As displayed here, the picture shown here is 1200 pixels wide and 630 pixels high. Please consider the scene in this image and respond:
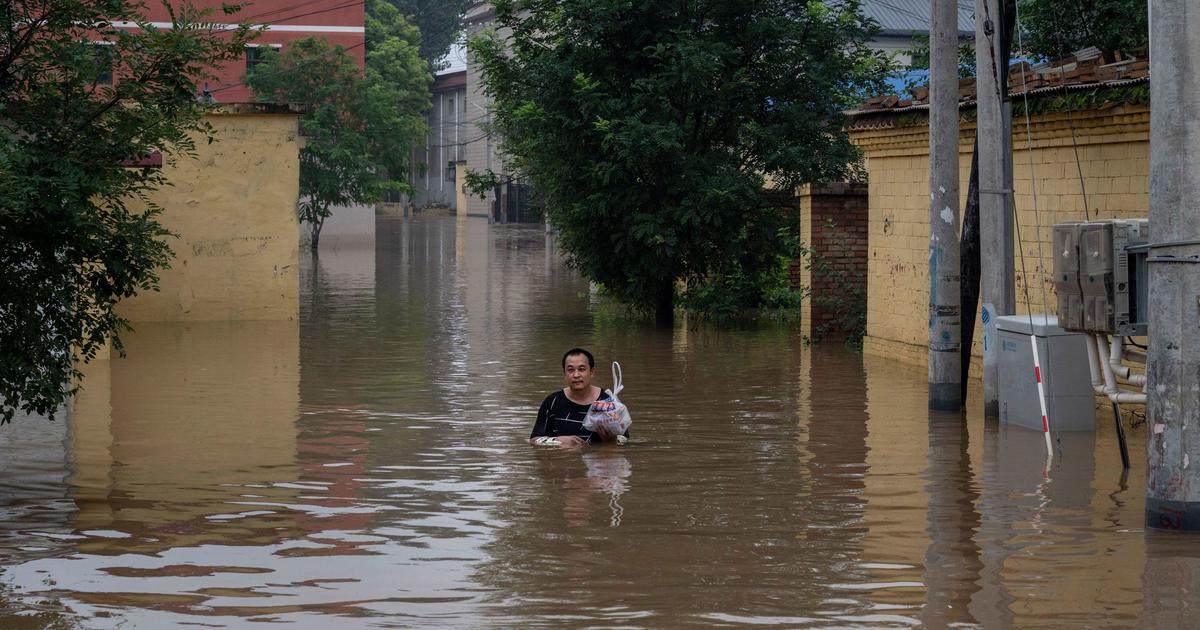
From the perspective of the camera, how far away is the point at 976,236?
14.7 meters

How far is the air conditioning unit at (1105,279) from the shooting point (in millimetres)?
10133

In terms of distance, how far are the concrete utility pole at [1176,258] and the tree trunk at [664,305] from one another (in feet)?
53.1

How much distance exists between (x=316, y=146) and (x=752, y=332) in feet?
94.0

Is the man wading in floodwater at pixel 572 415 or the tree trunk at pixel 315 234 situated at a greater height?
the tree trunk at pixel 315 234

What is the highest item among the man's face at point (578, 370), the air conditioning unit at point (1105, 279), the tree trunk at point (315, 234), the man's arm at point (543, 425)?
the tree trunk at point (315, 234)

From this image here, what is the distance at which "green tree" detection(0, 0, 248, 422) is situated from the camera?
9.47 meters

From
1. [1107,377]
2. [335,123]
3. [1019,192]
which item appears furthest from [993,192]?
[335,123]

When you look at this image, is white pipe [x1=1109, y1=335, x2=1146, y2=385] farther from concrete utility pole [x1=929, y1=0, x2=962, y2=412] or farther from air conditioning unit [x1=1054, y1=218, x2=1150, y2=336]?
concrete utility pole [x1=929, y1=0, x2=962, y2=412]

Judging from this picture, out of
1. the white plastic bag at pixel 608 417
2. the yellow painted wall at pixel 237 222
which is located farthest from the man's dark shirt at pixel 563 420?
the yellow painted wall at pixel 237 222

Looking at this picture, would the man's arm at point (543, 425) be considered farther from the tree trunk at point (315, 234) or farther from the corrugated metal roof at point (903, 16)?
the tree trunk at point (315, 234)

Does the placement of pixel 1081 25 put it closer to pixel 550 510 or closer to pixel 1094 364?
pixel 1094 364

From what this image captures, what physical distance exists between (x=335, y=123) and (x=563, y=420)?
4065cm

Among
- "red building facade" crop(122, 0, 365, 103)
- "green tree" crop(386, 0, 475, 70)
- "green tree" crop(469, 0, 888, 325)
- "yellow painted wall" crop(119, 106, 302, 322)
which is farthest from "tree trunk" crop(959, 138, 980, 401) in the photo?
"green tree" crop(386, 0, 475, 70)

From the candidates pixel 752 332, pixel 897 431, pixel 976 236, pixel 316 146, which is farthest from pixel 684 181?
pixel 316 146
